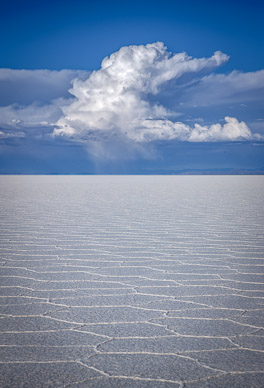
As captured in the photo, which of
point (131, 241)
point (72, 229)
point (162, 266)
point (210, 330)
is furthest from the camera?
point (72, 229)

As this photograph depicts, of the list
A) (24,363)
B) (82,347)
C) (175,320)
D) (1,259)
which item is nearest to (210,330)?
(175,320)

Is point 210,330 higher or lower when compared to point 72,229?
lower

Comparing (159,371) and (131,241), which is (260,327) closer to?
(159,371)

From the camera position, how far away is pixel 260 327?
7.58 feet

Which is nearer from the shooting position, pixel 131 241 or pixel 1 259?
pixel 1 259

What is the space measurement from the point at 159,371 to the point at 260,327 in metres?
0.83

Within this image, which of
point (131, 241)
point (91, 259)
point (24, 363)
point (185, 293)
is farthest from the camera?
point (131, 241)

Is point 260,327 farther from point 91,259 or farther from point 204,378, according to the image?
point 91,259

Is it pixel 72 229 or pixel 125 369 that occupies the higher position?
pixel 72 229

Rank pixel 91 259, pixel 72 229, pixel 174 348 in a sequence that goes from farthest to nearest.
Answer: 1. pixel 72 229
2. pixel 91 259
3. pixel 174 348

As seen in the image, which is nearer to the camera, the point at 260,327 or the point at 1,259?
the point at 260,327

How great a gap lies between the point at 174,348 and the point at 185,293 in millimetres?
996

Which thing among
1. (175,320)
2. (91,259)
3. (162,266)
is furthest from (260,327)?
(91,259)

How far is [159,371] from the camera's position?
1.79 metres
